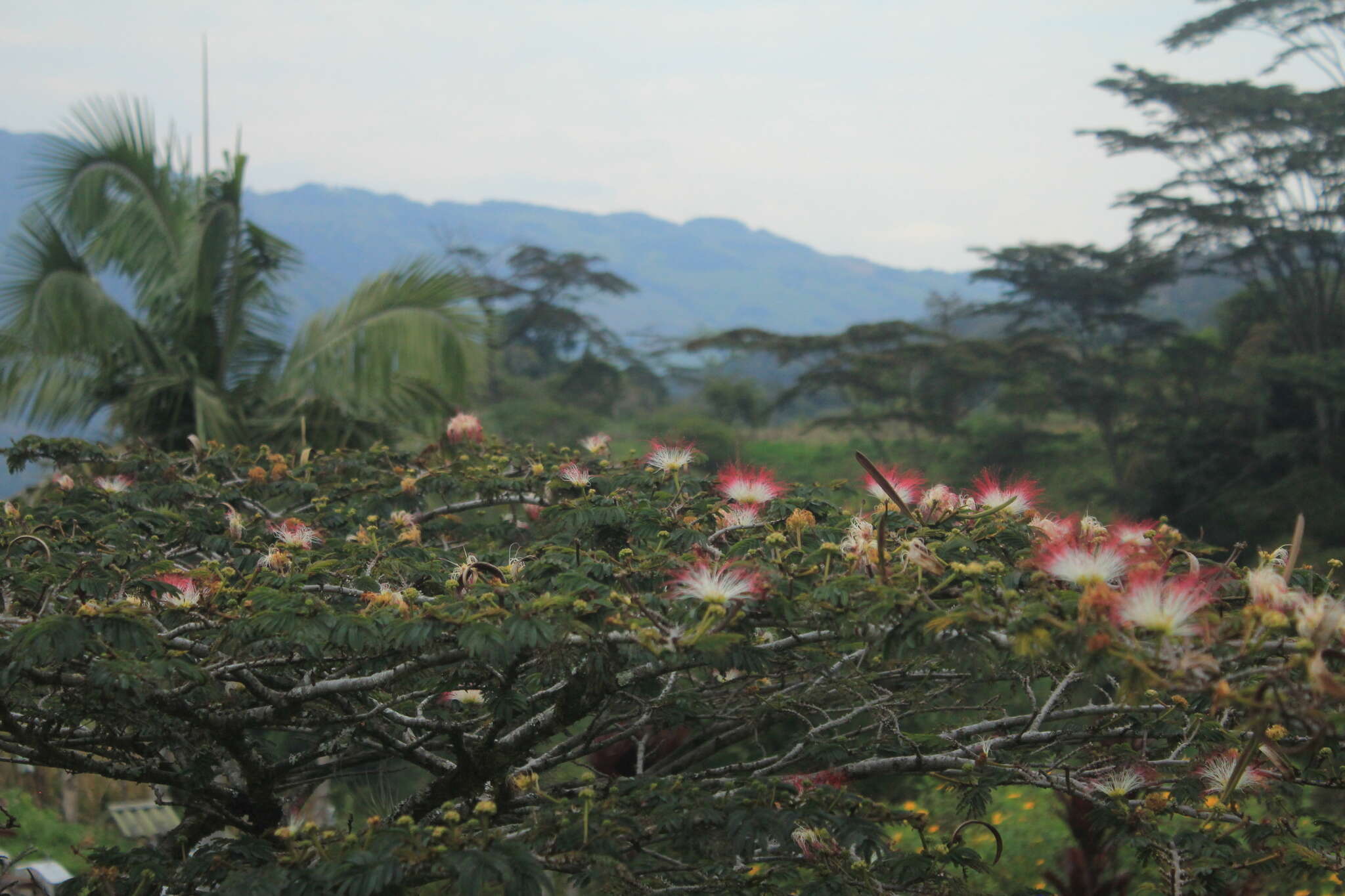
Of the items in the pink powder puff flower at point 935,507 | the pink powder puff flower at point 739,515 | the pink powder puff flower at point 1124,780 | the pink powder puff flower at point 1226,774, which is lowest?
the pink powder puff flower at point 1124,780

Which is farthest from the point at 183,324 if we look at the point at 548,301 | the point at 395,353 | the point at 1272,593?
the point at 548,301

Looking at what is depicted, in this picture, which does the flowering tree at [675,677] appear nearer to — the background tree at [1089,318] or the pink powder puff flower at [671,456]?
the pink powder puff flower at [671,456]

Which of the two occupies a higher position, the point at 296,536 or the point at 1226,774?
the point at 296,536

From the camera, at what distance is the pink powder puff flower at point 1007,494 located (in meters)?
2.63

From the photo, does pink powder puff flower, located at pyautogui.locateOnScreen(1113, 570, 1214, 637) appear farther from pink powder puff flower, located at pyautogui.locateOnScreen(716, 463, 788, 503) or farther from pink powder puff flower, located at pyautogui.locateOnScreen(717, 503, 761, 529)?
pink powder puff flower, located at pyautogui.locateOnScreen(716, 463, 788, 503)

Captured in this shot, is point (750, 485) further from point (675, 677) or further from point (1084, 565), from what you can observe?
point (1084, 565)

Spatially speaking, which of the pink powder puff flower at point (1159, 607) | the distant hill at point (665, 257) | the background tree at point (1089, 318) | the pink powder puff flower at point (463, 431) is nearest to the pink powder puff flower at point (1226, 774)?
the pink powder puff flower at point (1159, 607)

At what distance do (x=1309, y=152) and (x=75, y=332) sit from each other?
662 inches

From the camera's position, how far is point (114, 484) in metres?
4.37

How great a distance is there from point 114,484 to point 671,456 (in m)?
2.58

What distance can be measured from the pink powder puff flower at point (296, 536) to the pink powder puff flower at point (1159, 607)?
2074mm

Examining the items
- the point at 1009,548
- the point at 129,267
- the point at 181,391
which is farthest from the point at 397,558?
the point at 129,267

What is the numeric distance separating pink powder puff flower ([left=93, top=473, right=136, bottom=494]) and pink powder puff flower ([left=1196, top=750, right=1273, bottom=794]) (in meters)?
3.79

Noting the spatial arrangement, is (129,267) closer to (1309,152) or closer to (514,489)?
(514,489)
